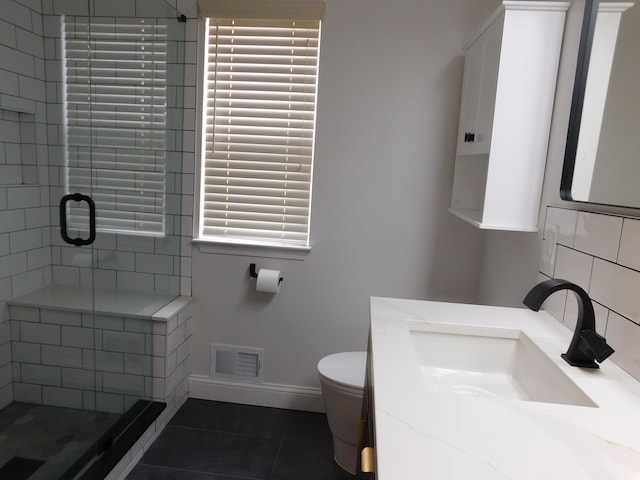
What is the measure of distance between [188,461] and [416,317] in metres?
1.35

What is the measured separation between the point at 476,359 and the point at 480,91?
113 cm

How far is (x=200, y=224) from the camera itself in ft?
8.02

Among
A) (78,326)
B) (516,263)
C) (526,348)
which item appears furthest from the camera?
(78,326)

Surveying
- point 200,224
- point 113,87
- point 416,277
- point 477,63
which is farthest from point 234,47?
point 416,277

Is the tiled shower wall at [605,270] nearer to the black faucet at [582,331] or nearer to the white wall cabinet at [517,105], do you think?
the black faucet at [582,331]

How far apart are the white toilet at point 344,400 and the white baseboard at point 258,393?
442mm

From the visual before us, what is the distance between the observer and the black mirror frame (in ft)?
4.43

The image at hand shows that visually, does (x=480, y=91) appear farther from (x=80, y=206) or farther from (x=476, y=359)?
(x=80, y=206)

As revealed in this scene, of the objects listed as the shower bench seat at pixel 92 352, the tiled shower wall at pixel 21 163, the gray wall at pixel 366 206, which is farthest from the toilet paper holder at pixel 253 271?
the tiled shower wall at pixel 21 163

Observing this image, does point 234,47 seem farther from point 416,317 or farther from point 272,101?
point 416,317

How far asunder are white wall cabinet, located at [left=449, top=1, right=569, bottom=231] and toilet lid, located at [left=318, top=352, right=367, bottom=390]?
0.82 meters

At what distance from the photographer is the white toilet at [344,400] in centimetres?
187

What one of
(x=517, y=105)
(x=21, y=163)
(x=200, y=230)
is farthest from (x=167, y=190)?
(x=517, y=105)

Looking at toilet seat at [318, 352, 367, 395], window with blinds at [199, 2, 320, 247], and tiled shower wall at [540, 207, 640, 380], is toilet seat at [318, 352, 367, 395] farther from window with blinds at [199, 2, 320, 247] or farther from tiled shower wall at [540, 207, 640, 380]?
tiled shower wall at [540, 207, 640, 380]
